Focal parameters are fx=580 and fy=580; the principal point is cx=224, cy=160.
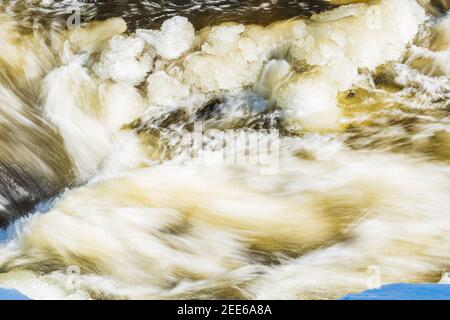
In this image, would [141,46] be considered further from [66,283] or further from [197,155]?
[66,283]

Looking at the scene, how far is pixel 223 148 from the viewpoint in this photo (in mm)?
4938

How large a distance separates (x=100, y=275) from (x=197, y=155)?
1.44m

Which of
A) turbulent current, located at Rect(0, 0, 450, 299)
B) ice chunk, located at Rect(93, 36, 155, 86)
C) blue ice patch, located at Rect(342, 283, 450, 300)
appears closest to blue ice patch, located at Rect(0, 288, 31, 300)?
turbulent current, located at Rect(0, 0, 450, 299)

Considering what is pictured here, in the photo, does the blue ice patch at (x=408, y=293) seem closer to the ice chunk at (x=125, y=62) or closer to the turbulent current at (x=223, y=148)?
the turbulent current at (x=223, y=148)

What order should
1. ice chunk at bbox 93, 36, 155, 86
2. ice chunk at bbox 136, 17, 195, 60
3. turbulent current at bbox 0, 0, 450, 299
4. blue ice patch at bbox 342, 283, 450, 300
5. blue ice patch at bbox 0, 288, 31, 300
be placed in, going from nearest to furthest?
1. blue ice patch at bbox 342, 283, 450, 300
2. blue ice patch at bbox 0, 288, 31, 300
3. turbulent current at bbox 0, 0, 450, 299
4. ice chunk at bbox 93, 36, 155, 86
5. ice chunk at bbox 136, 17, 195, 60

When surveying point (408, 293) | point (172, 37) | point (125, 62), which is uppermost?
point (172, 37)

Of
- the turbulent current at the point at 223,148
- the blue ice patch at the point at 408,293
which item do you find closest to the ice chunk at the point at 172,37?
the turbulent current at the point at 223,148

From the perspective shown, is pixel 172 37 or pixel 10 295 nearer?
pixel 10 295

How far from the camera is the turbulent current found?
3.88 meters

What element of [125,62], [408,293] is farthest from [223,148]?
[408,293]

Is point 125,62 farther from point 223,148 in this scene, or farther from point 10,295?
point 10,295

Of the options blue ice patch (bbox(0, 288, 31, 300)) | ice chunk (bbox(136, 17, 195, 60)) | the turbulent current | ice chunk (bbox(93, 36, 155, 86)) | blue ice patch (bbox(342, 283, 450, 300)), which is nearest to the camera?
blue ice patch (bbox(342, 283, 450, 300))

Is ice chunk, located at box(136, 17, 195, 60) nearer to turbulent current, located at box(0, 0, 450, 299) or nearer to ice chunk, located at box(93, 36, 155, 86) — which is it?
turbulent current, located at box(0, 0, 450, 299)

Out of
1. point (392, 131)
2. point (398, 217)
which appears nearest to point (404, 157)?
Result: point (392, 131)
